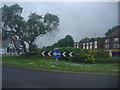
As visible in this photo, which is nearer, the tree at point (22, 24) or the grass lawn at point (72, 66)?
the grass lawn at point (72, 66)

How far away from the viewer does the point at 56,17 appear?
38.6 m

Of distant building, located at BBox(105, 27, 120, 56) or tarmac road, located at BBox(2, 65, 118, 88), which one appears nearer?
tarmac road, located at BBox(2, 65, 118, 88)

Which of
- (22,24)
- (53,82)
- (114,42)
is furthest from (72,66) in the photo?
(114,42)

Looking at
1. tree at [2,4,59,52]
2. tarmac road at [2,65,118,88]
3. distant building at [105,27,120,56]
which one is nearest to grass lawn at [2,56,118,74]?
tarmac road at [2,65,118,88]

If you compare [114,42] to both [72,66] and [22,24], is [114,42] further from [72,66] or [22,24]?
[72,66]

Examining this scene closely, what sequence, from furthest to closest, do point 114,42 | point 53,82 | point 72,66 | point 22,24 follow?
1. point 114,42
2. point 22,24
3. point 72,66
4. point 53,82

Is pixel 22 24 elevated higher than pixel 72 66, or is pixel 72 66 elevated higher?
pixel 22 24

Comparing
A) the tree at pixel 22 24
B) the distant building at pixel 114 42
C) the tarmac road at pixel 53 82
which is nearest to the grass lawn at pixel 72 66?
the tarmac road at pixel 53 82

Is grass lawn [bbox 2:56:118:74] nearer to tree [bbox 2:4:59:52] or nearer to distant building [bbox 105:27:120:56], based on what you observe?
tree [bbox 2:4:59:52]

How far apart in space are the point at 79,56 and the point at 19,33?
14.1 meters

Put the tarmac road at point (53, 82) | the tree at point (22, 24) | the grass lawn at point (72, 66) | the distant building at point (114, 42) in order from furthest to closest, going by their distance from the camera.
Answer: the distant building at point (114, 42) → the tree at point (22, 24) → the grass lawn at point (72, 66) → the tarmac road at point (53, 82)

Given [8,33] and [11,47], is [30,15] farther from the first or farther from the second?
[11,47]

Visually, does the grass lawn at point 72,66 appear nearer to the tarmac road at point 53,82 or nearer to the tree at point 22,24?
the tarmac road at point 53,82

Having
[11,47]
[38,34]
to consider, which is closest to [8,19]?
[38,34]
